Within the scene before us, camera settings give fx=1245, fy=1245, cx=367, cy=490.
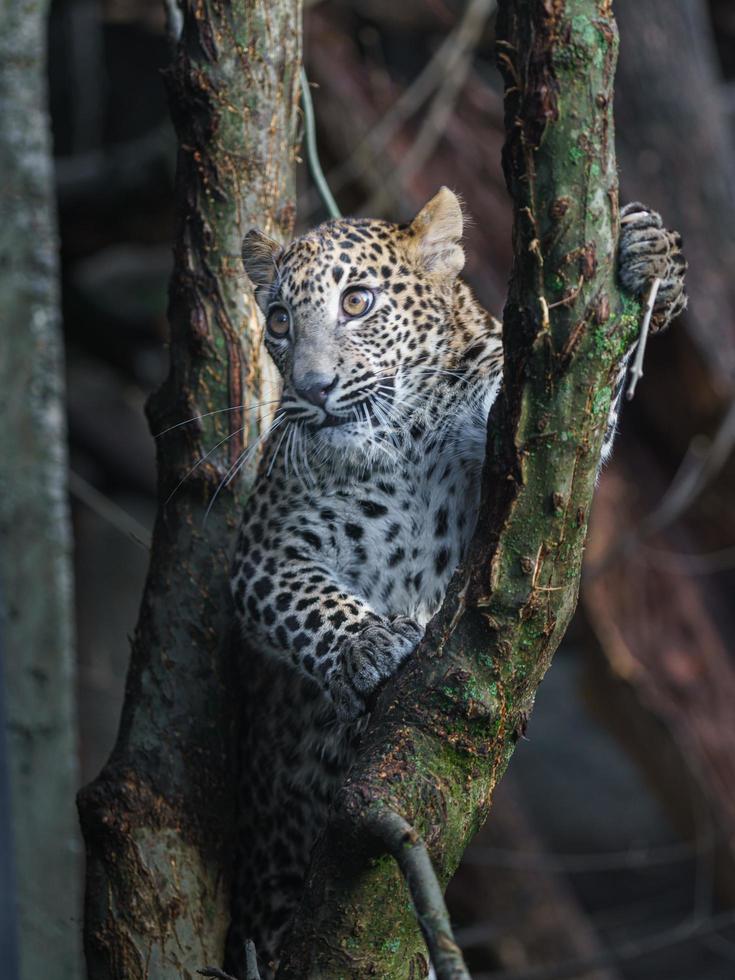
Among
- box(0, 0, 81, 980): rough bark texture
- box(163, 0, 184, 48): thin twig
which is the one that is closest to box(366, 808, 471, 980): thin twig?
box(163, 0, 184, 48): thin twig

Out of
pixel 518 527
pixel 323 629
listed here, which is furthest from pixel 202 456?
pixel 518 527

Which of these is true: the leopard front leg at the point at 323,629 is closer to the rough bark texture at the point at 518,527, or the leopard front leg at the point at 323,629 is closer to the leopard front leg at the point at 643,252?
the rough bark texture at the point at 518,527

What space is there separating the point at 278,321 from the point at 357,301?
26 centimetres

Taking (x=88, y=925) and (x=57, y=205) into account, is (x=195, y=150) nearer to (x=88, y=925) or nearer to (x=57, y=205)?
(x=88, y=925)

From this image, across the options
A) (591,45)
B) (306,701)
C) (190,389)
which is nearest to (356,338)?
(190,389)

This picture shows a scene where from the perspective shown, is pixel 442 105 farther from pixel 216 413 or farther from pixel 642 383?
pixel 216 413

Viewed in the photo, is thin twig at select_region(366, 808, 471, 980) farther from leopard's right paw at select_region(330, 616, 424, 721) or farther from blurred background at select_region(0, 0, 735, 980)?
blurred background at select_region(0, 0, 735, 980)

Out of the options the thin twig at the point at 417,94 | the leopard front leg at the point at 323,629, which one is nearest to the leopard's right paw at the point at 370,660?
the leopard front leg at the point at 323,629

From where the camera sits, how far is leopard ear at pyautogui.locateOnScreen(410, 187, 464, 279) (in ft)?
13.1

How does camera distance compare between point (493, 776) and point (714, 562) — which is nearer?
point (493, 776)

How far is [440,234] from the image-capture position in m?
4.04

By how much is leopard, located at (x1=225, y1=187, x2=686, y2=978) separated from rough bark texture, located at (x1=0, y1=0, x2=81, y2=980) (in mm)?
2311

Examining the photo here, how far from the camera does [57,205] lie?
8.56 m

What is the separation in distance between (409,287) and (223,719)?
4.92ft
